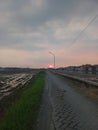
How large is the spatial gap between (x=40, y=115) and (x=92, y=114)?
2.24 meters

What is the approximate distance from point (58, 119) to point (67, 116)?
1.86ft

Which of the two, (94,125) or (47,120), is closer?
(94,125)

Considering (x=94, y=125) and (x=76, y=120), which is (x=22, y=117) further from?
(x=94, y=125)

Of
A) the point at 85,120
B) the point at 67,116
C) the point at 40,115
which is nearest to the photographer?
the point at 85,120

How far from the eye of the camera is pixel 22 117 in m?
10.4

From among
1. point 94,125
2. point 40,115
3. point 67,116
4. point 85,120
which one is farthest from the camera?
point 40,115

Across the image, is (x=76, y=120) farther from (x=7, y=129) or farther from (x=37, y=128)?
(x=7, y=129)

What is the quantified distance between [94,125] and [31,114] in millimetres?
3409

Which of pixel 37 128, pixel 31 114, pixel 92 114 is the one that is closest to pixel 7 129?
pixel 37 128

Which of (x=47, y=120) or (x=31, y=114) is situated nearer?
(x=47, y=120)

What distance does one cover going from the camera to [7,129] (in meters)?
8.61

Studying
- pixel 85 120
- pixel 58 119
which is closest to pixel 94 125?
pixel 85 120

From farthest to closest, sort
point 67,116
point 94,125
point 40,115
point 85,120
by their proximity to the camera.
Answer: point 40,115 < point 67,116 < point 85,120 < point 94,125

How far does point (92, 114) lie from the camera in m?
10.5
